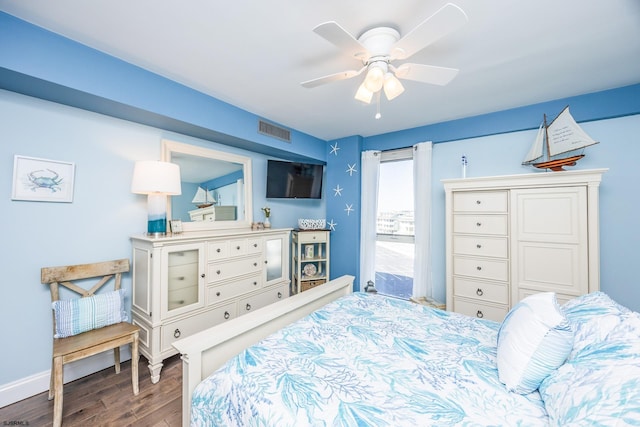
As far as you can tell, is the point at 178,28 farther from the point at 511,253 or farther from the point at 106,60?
the point at 511,253

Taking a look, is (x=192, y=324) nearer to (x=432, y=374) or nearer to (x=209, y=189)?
(x=209, y=189)

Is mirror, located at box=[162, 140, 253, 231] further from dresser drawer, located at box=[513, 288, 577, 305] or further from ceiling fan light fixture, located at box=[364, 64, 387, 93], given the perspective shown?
dresser drawer, located at box=[513, 288, 577, 305]

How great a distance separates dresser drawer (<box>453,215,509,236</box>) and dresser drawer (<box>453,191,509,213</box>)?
0.21 feet

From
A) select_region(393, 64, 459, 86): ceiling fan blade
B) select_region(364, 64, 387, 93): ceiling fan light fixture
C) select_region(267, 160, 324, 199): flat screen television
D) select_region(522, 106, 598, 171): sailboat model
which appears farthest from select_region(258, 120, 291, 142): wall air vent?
select_region(522, 106, 598, 171): sailboat model

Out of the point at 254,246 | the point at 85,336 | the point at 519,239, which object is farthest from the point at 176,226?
the point at 519,239

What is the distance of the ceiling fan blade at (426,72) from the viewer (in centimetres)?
146

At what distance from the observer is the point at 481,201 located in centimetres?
238

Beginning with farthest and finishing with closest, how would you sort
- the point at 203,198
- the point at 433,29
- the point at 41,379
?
the point at 203,198, the point at 41,379, the point at 433,29

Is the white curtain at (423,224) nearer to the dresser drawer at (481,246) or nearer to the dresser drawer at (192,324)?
the dresser drawer at (481,246)

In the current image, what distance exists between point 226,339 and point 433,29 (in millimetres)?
1799

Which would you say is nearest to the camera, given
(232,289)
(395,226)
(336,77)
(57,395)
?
(57,395)

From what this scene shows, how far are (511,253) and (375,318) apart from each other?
1519 millimetres

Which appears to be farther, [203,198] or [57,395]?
[203,198]

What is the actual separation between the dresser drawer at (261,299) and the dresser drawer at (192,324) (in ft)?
0.34
